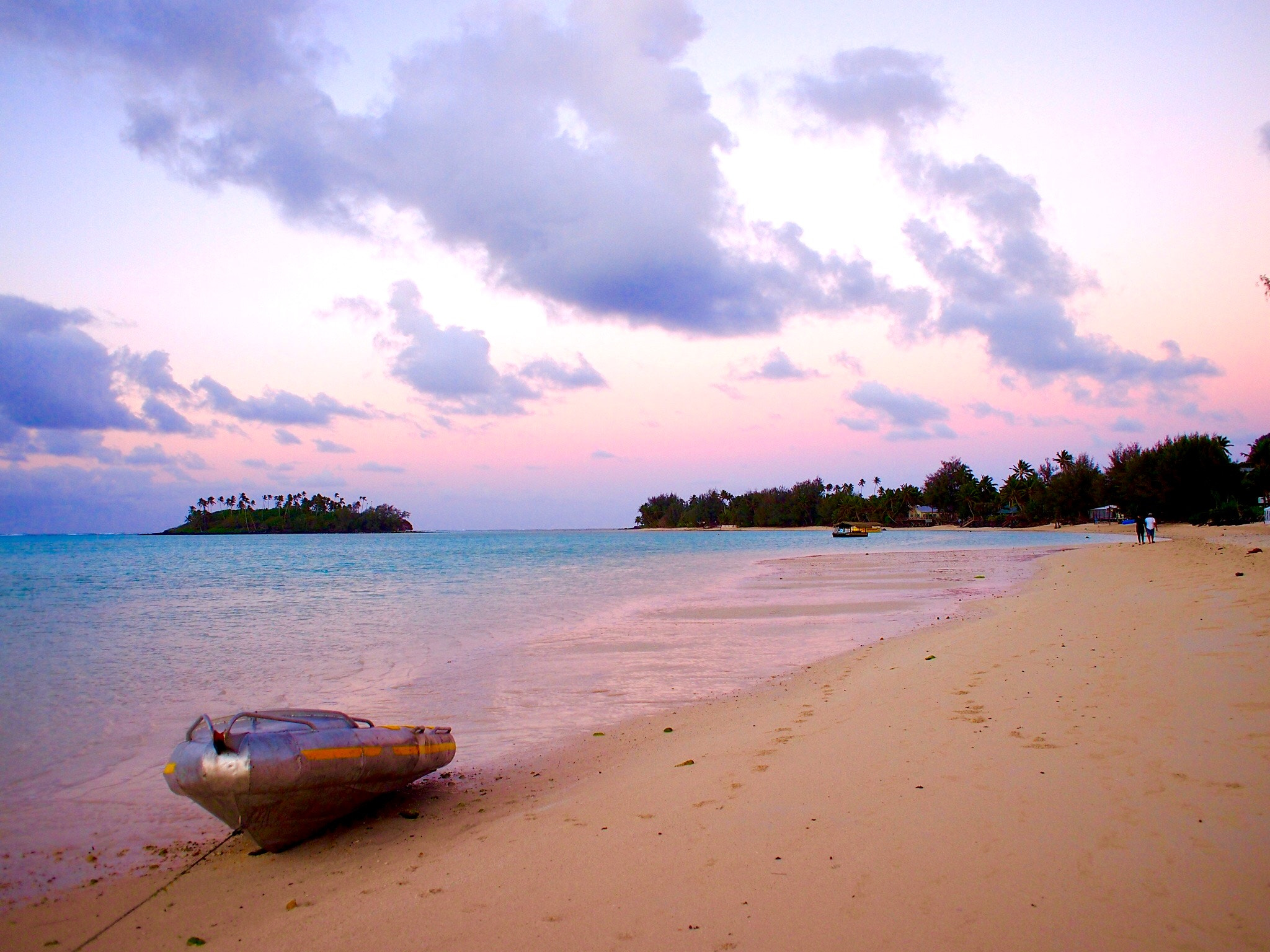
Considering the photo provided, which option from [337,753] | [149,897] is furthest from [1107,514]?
[149,897]

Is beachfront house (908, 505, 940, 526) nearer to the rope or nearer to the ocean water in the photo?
the ocean water

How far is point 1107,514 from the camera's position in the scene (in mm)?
92312

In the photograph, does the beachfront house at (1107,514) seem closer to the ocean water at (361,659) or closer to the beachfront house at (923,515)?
the beachfront house at (923,515)

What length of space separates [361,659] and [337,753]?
9544 mm

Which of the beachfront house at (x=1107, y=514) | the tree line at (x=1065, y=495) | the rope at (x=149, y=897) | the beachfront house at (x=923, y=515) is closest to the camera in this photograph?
the rope at (x=149, y=897)

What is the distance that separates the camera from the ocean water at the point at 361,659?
23.3 feet

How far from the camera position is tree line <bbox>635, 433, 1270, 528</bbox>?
6144 centimetres

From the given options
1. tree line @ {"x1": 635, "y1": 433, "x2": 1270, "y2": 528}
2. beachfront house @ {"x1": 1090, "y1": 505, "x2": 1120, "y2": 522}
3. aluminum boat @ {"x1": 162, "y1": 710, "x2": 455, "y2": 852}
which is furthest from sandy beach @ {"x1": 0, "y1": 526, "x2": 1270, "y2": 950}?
beachfront house @ {"x1": 1090, "y1": 505, "x2": 1120, "y2": 522}

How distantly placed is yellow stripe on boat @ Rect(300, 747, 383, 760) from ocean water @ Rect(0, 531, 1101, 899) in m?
1.55

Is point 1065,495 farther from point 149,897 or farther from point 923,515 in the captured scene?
point 149,897

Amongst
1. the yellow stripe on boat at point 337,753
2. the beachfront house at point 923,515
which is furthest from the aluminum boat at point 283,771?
the beachfront house at point 923,515

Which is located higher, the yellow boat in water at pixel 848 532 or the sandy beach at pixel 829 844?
the sandy beach at pixel 829 844

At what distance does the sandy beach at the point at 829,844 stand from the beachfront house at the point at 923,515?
5615 inches

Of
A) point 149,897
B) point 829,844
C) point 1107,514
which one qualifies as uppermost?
point 1107,514
